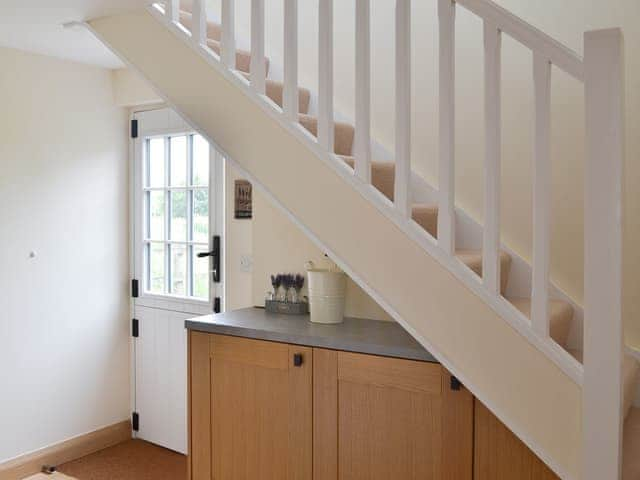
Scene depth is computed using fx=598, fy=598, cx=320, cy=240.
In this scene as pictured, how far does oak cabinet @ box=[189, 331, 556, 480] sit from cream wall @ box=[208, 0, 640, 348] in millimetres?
737

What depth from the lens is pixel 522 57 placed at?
2400 millimetres

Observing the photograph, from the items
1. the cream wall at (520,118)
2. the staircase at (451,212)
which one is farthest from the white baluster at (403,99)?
the cream wall at (520,118)

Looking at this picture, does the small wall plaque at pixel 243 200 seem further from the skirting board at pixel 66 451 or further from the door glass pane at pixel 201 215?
the skirting board at pixel 66 451

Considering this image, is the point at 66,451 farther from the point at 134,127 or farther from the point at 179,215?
the point at 134,127

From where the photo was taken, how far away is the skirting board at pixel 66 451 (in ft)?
11.1

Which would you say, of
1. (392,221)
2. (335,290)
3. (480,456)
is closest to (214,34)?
(335,290)

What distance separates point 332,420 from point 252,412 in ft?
1.21

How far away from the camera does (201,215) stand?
370 cm

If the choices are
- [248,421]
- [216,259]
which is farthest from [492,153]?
[216,259]

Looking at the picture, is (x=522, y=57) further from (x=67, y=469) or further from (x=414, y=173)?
(x=67, y=469)

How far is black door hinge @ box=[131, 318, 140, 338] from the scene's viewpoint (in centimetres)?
403

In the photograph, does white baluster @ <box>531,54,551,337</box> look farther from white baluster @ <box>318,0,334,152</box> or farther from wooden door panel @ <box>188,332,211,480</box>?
wooden door panel @ <box>188,332,211,480</box>

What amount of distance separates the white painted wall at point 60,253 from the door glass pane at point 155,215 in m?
0.20

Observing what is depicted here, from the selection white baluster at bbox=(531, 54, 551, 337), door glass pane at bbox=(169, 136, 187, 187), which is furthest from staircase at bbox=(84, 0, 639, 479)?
door glass pane at bbox=(169, 136, 187, 187)
